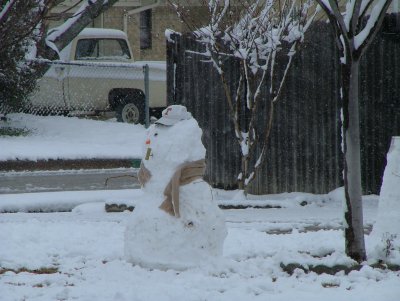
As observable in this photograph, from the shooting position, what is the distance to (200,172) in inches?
318

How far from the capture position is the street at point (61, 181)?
14.8 metres

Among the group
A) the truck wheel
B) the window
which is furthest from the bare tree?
the window

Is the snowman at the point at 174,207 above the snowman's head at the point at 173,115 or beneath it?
beneath

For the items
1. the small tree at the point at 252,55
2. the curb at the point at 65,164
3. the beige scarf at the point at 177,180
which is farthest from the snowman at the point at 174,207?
the curb at the point at 65,164

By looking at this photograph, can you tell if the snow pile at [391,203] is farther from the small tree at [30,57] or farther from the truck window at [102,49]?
the truck window at [102,49]

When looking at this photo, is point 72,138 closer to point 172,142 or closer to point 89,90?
point 89,90

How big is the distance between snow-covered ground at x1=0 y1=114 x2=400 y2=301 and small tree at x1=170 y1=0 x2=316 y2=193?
2.64 feet

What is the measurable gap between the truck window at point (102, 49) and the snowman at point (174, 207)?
13.5 meters

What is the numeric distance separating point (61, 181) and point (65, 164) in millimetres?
1570

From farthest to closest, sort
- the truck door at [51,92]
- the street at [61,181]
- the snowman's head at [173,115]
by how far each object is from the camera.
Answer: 1. the truck door at [51,92]
2. the street at [61,181]
3. the snowman's head at [173,115]

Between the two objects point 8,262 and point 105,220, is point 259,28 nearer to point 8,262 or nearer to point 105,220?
point 105,220

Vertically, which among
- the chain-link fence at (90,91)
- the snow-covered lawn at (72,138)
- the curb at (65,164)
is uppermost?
the chain-link fence at (90,91)

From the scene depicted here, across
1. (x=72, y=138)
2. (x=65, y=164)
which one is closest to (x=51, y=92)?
(x=72, y=138)

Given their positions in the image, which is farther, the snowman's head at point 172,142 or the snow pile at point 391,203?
the snow pile at point 391,203
